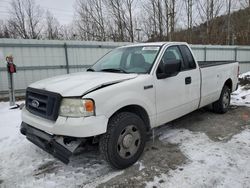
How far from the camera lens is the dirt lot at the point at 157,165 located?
279 centimetres

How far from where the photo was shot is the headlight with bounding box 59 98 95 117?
8.46ft

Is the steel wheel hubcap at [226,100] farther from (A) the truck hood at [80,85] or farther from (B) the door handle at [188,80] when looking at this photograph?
(A) the truck hood at [80,85]

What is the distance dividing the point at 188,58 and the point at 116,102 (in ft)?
7.23

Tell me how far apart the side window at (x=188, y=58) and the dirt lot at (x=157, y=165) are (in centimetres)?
140

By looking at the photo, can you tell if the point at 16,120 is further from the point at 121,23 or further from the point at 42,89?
the point at 121,23

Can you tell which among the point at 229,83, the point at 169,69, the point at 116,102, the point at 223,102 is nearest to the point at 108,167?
the point at 116,102

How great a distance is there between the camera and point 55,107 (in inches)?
106

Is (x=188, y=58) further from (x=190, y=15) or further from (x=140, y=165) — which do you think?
(x=190, y=15)

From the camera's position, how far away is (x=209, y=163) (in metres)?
3.17

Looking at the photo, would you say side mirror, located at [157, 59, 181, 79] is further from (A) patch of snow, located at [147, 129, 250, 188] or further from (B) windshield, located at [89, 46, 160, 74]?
(A) patch of snow, located at [147, 129, 250, 188]

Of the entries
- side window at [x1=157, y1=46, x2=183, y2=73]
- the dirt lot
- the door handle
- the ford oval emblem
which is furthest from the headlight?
the door handle

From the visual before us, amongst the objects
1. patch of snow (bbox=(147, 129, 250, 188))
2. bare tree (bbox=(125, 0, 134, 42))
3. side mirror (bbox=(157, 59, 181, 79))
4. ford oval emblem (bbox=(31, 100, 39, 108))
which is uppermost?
bare tree (bbox=(125, 0, 134, 42))

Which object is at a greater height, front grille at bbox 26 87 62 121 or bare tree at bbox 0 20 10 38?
bare tree at bbox 0 20 10 38

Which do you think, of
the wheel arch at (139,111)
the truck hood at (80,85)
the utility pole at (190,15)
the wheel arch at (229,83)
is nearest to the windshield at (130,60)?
the truck hood at (80,85)
